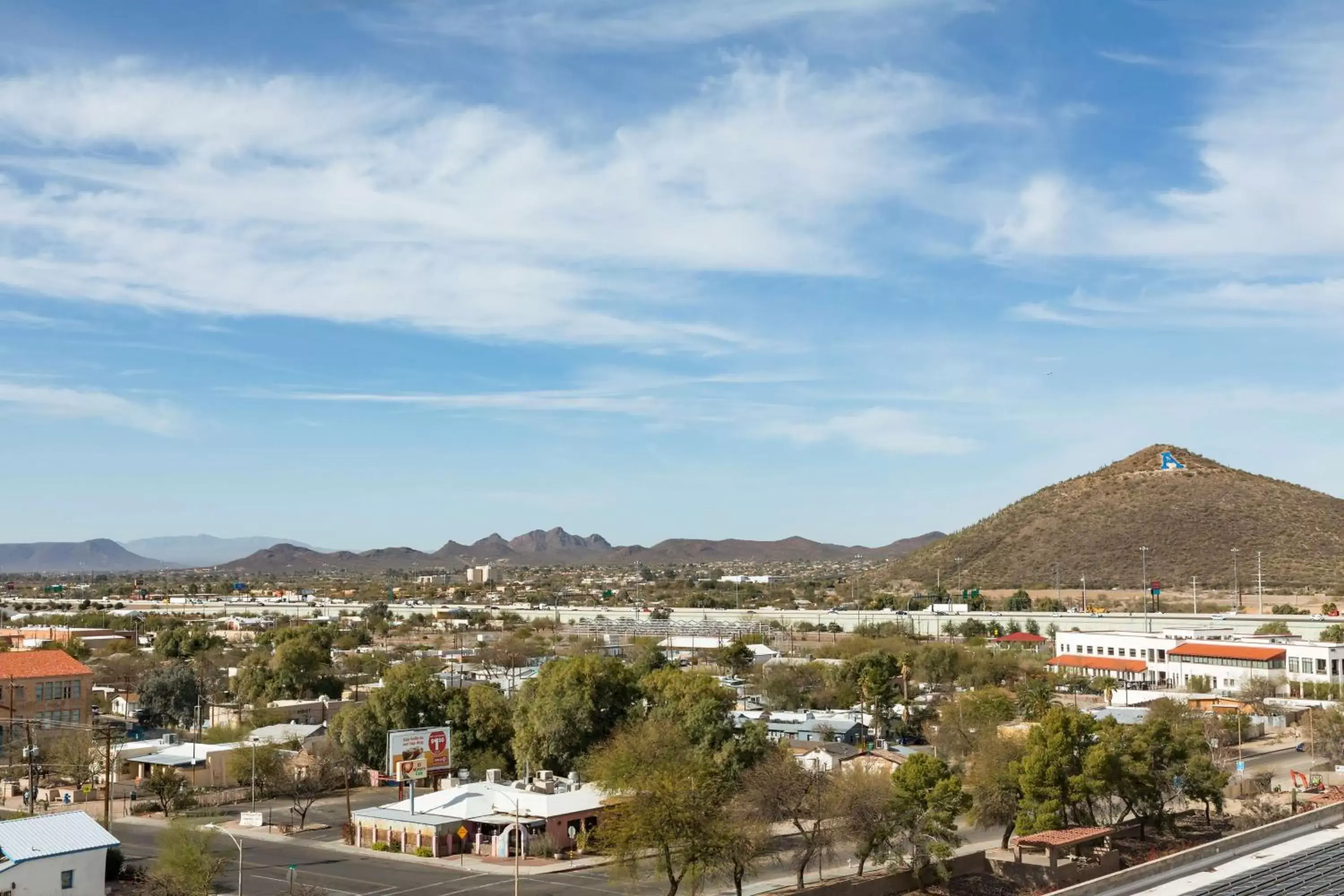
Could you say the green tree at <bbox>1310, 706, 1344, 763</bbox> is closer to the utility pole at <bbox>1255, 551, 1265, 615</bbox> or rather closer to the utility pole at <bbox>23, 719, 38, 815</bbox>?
the utility pole at <bbox>23, 719, 38, 815</bbox>

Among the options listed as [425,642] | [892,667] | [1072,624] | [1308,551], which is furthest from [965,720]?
[1308,551]

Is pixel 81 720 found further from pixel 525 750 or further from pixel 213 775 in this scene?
pixel 525 750

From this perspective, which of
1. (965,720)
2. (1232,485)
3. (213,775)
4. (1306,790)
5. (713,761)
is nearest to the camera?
(713,761)

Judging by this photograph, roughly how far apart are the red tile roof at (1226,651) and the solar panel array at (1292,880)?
54514 mm

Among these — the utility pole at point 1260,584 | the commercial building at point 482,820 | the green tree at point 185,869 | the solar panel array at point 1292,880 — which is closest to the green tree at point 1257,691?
the utility pole at point 1260,584

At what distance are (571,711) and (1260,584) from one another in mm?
110171

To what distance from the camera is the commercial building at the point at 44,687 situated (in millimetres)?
71000

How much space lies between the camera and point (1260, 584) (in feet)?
474

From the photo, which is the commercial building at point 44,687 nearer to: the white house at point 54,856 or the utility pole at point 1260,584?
the white house at point 54,856

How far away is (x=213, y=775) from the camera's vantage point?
61.8m

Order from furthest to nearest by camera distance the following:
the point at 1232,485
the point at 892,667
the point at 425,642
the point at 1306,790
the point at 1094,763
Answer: the point at 1232,485 < the point at 425,642 < the point at 892,667 < the point at 1306,790 < the point at 1094,763

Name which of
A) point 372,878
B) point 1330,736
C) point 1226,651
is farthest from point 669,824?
point 1226,651

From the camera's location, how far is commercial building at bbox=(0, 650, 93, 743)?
7100 centimetres

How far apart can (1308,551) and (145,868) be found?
537 feet
